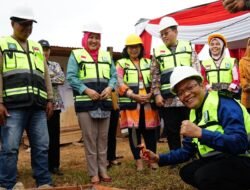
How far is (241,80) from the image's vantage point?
17.8 feet

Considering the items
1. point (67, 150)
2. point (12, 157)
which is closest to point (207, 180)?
point (12, 157)

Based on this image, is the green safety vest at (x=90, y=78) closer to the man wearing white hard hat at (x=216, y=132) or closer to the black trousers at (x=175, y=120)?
the black trousers at (x=175, y=120)

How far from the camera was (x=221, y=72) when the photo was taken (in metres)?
5.85

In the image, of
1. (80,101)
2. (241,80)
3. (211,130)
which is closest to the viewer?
(211,130)

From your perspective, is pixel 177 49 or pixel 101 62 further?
pixel 177 49

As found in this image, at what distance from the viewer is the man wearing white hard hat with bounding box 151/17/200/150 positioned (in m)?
5.45

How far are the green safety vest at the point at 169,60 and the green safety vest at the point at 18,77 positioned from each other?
1822 mm

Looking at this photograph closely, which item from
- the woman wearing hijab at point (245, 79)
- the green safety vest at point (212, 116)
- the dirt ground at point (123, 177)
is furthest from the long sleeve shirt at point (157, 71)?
the green safety vest at point (212, 116)

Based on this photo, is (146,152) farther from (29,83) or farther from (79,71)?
(79,71)

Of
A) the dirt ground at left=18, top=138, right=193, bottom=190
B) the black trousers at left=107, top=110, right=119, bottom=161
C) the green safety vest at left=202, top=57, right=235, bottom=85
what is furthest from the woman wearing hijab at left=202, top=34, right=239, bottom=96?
the black trousers at left=107, top=110, right=119, bottom=161

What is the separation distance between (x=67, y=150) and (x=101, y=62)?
4.67 meters

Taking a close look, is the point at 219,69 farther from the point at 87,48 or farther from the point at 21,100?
the point at 21,100

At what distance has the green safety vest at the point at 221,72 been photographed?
5844 mm

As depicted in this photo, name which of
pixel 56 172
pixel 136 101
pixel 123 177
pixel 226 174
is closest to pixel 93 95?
pixel 136 101
